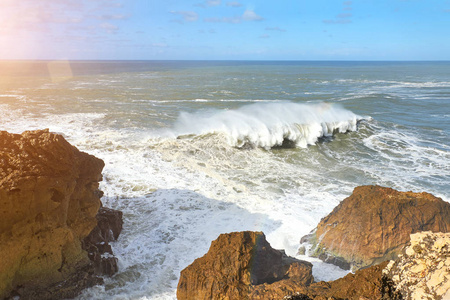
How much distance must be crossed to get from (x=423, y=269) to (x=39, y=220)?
5194 millimetres

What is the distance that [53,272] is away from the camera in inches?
212

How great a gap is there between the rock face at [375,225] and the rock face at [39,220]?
4468 millimetres

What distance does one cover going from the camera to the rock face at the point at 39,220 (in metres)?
5.06

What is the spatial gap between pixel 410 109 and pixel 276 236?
20.8 metres

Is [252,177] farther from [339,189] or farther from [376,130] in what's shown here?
[376,130]

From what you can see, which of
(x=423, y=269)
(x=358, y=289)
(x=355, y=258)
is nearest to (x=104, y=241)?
(x=355, y=258)

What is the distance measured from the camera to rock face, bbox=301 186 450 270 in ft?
20.6

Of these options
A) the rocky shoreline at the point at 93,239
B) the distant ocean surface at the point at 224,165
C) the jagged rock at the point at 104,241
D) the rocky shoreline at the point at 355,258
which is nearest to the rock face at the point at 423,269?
the rocky shoreline at the point at 355,258

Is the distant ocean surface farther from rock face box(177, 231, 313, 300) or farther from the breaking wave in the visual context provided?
rock face box(177, 231, 313, 300)

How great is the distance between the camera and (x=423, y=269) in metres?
2.85

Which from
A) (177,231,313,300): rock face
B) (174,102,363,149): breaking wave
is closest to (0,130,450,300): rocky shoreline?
(177,231,313,300): rock face

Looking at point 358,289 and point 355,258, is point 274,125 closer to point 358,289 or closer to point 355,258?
point 355,258

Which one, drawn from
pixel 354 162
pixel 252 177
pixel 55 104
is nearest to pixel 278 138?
pixel 354 162

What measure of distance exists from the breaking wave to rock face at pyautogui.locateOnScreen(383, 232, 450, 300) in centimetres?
1170
